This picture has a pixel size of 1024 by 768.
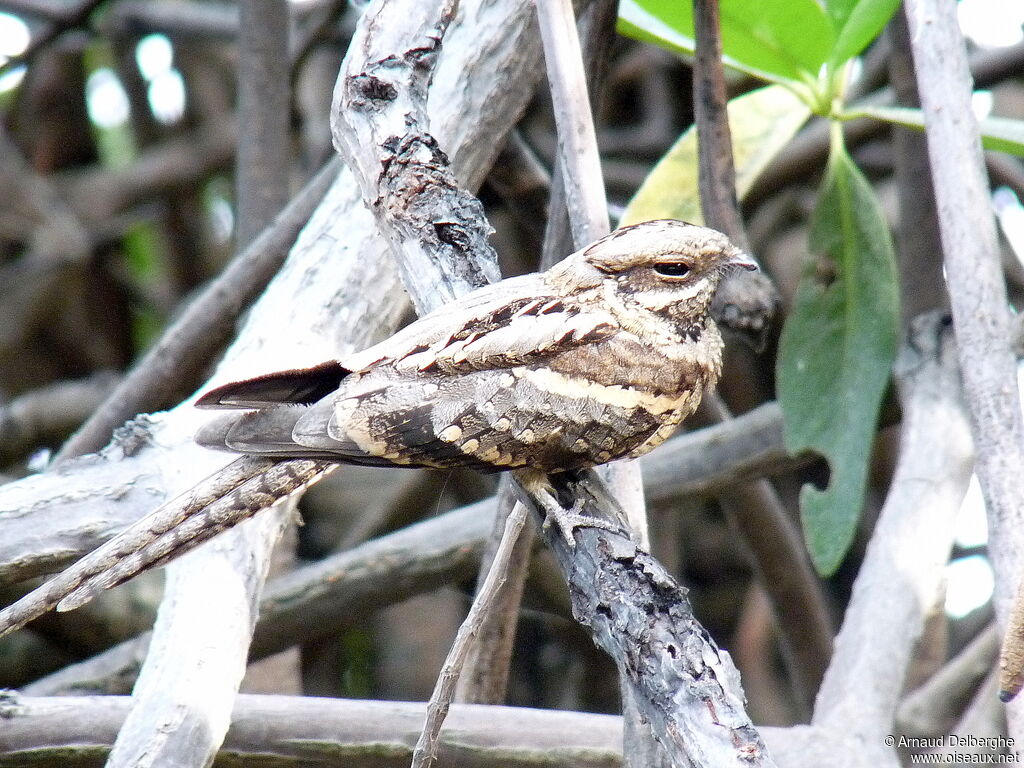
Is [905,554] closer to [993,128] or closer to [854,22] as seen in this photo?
[993,128]

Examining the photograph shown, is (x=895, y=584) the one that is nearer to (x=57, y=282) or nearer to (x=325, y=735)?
(x=325, y=735)

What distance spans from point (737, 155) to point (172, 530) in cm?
190

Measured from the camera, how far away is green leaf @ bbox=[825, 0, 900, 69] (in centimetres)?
274

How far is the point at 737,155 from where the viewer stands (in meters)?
3.10

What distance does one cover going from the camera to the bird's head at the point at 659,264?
2236 mm

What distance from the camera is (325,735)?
2.35 m

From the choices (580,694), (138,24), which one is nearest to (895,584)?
(580,694)

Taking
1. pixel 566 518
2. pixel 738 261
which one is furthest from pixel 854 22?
pixel 566 518

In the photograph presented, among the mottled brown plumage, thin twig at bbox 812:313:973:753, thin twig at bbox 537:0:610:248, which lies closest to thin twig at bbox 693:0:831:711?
thin twig at bbox 812:313:973:753

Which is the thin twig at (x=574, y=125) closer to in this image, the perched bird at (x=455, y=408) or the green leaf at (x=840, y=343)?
the perched bird at (x=455, y=408)

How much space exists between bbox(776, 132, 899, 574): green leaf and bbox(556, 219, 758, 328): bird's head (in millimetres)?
902

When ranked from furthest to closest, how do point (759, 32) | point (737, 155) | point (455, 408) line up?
1. point (737, 155)
2. point (759, 32)
3. point (455, 408)

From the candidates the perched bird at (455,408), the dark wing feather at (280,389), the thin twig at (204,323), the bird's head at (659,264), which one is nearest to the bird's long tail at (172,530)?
the perched bird at (455,408)

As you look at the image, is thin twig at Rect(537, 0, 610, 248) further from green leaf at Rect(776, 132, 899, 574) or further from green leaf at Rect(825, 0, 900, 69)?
green leaf at Rect(776, 132, 899, 574)
